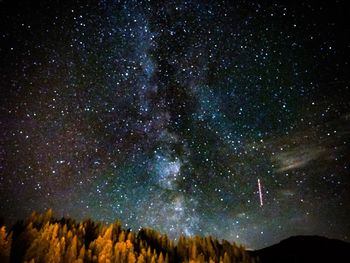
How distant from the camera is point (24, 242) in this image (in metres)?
2.73

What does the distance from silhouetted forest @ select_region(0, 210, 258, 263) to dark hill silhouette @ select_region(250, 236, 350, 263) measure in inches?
21.2

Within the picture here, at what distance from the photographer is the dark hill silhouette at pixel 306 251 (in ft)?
12.0

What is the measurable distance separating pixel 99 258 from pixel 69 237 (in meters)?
0.55

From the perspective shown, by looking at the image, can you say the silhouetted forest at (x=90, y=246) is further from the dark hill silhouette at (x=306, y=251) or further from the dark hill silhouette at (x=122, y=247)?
the dark hill silhouette at (x=306, y=251)

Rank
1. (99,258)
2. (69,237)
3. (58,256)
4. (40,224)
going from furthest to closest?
1. (40,224)
2. (69,237)
3. (99,258)
4. (58,256)

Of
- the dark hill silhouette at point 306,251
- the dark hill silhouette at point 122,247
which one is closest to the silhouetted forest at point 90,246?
the dark hill silhouette at point 122,247

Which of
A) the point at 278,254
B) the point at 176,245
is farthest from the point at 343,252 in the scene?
the point at 176,245

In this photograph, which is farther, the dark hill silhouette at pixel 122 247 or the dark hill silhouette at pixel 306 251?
the dark hill silhouette at pixel 306 251

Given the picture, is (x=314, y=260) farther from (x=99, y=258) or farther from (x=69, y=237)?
(x=69, y=237)

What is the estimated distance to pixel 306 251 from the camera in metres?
3.85

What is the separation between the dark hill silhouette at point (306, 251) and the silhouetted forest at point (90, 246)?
0.54 m

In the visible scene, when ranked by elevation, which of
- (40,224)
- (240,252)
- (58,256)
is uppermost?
(40,224)

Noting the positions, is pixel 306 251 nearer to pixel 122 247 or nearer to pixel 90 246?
pixel 122 247

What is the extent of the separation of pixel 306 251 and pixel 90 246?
2.65 metres
